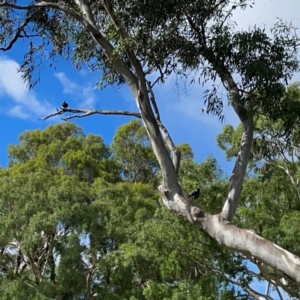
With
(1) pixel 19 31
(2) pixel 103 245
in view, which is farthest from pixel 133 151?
(1) pixel 19 31

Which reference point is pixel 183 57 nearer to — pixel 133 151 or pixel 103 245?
pixel 103 245

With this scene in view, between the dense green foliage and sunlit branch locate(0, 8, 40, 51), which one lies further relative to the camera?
the dense green foliage

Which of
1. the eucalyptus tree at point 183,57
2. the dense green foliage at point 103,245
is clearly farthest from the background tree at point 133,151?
the eucalyptus tree at point 183,57

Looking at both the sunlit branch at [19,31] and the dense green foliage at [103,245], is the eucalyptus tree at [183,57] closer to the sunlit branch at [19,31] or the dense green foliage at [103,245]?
the sunlit branch at [19,31]

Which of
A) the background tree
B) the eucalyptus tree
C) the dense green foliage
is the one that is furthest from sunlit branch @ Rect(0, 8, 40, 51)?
the background tree

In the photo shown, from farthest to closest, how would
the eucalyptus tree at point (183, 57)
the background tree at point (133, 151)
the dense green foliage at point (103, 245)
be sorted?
the background tree at point (133, 151) < the dense green foliage at point (103, 245) < the eucalyptus tree at point (183, 57)

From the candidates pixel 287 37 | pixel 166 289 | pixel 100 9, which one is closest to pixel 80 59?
pixel 100 9

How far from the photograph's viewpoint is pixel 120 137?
701 inches

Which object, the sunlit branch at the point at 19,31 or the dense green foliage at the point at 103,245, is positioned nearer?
the sunlit branch at the point at 19,31

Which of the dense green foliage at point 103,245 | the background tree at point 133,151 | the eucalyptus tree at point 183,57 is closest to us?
the eucalyptus tree at point 183,57

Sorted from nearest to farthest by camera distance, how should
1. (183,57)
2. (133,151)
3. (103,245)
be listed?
(183,57) → (103,245) → (133,151)

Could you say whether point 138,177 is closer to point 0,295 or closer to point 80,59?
point 0,295

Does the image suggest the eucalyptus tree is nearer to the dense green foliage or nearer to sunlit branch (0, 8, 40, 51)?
sunlit branch (0, 8, 40, 51)

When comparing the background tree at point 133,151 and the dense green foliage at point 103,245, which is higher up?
the background tree at point 133,151
